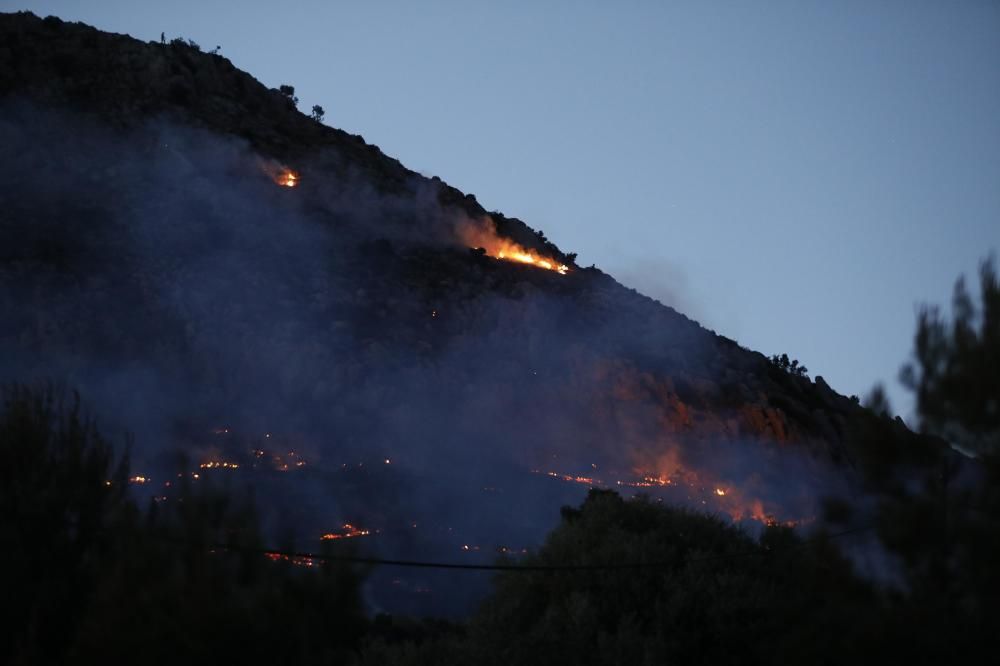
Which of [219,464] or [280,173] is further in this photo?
[280,173]

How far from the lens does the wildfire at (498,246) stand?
147 ft

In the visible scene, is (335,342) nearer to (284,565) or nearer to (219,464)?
(219,464)

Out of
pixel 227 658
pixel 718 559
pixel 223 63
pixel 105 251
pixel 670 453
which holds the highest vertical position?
pixel 223 63

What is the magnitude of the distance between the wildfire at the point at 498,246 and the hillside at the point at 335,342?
0.22 meters

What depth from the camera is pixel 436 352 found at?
108 ft

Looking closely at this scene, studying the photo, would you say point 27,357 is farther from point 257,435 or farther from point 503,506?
point 503,506

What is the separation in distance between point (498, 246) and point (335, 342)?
16515mm

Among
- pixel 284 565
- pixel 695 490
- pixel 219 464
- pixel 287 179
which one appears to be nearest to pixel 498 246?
pixel 287 179

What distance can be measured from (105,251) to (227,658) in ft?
91.1

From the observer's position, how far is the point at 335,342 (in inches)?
1227

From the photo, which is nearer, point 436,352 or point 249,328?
point 249,328

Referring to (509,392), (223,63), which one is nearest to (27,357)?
(509,392)

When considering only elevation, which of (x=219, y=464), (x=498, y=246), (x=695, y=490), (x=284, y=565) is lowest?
(x=219, y=464)

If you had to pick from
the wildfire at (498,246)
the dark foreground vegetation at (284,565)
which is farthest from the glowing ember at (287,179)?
the dark foreground vegetation at (284,565)
